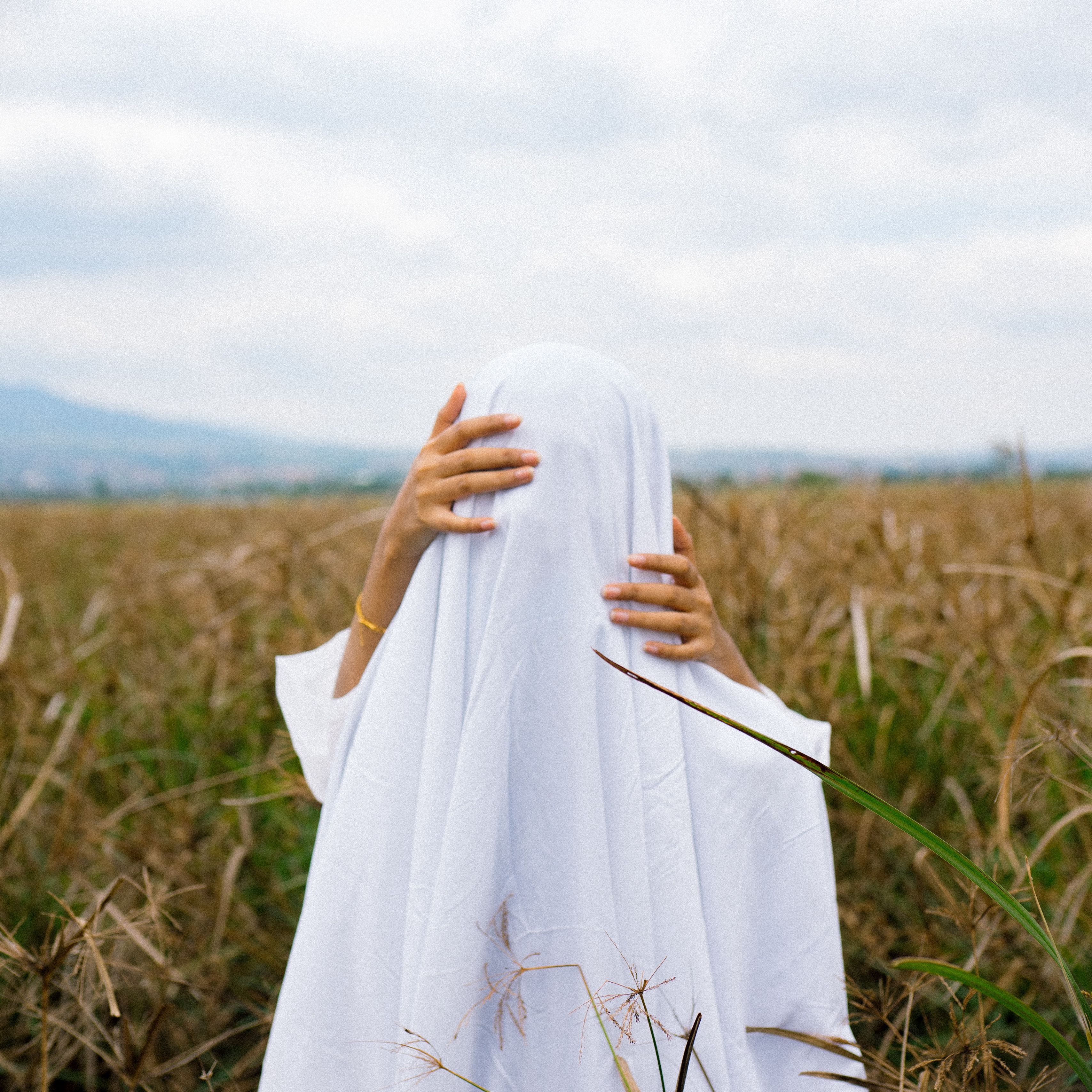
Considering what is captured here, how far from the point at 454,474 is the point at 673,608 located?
31 cm

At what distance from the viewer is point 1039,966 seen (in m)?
1.81

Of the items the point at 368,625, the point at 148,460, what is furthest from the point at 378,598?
the point at 148,460

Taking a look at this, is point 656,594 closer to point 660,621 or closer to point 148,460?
point 660,621

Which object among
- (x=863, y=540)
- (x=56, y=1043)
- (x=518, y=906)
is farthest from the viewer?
(x=863, y=540)

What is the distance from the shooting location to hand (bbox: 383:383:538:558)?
101 centimetres

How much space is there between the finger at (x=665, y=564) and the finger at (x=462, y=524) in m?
0.17

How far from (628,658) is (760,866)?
330mm

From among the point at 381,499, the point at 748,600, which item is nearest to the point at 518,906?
the point at 748,600

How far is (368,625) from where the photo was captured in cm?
122

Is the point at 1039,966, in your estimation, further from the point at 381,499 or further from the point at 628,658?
the point at 381,499

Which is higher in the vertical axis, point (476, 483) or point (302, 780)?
point (476, 483)

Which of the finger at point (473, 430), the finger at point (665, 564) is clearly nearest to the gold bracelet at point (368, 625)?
the finger at point (473, 430)

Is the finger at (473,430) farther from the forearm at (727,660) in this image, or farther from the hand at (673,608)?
the forearm at (727,660)

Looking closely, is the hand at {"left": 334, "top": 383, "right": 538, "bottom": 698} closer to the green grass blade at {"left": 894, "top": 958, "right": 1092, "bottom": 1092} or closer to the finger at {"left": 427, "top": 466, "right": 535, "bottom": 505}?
the finger at {"left": 427, "top": 466, "right": 535, "bottom": 505}
